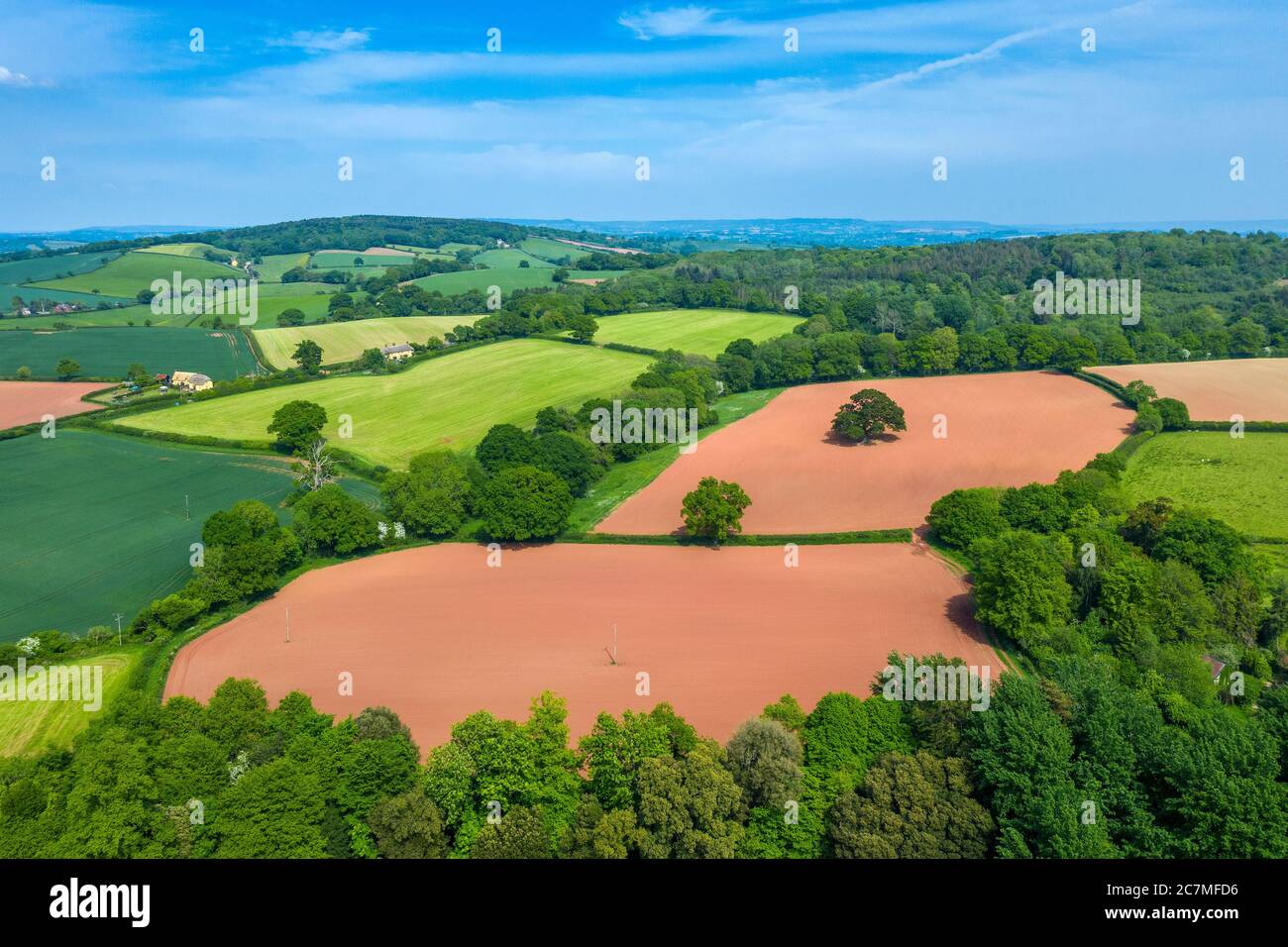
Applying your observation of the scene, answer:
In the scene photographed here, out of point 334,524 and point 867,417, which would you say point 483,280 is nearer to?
point 867,417

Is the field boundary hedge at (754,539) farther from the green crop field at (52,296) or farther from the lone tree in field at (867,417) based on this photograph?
the green crop field at (52,296)

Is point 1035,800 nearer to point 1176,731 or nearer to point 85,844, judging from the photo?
point 1176,731

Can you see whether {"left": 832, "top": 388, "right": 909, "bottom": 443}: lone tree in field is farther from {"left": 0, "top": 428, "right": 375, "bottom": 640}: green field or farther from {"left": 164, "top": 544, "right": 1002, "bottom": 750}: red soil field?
{"left": 0, "top": 428, "right": 375, "bottom": 640}: green field

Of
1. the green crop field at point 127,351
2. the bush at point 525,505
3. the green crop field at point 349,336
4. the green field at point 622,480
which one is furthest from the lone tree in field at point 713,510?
the green crop field at point 127,351

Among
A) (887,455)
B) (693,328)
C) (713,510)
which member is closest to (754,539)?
(713,510)

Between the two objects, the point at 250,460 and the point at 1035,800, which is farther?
the point at 250,460

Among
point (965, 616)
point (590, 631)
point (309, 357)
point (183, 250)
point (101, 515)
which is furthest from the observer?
point (183, 250)
